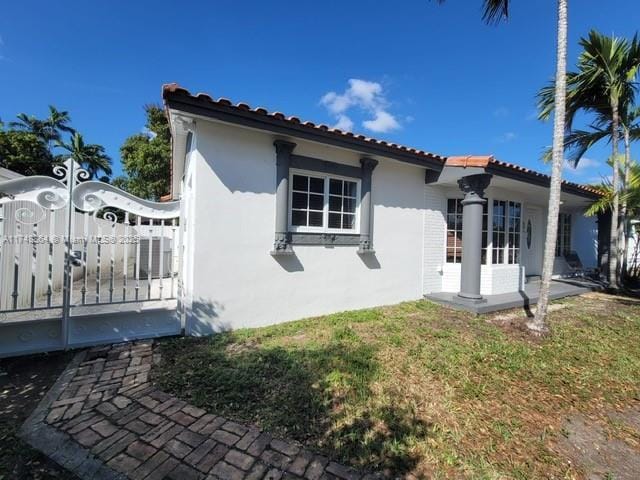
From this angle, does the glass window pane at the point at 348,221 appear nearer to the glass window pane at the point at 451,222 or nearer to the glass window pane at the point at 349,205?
the glass window pane at the point at 349,205

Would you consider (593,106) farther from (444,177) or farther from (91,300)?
(91,300)

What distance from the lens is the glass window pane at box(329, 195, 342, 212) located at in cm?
614

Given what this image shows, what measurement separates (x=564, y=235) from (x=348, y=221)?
37.2 ft

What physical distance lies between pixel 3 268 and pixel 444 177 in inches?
330

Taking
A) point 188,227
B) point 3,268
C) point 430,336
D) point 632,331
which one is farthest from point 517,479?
point 3,268

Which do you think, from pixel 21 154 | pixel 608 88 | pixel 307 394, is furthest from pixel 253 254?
pixel 21 154

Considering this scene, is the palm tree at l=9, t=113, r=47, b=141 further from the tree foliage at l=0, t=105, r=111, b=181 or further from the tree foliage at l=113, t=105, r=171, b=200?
the tree foliage at l=113, t=105, r=171, b=200

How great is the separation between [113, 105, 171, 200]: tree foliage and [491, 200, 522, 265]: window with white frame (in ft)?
58.5

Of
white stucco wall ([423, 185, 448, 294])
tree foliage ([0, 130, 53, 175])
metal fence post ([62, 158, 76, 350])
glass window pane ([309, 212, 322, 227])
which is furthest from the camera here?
tree foliage ([0, 130, 53, 175])

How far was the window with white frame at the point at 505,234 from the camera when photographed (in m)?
8.27

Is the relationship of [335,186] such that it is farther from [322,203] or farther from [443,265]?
[443,265]

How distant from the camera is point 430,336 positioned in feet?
16.1

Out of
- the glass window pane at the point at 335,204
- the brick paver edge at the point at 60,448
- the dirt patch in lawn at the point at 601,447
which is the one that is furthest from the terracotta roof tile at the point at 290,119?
the dirt patch in lawn at the point at 601,447

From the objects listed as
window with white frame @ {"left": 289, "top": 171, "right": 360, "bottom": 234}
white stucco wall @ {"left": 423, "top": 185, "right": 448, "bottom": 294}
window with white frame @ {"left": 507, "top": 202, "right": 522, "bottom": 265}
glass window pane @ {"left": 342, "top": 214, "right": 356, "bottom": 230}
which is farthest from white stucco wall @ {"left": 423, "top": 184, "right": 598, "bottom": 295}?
window with white frame @ {"left": 289, "top": 171, "right": 360, "bottom": 234}
